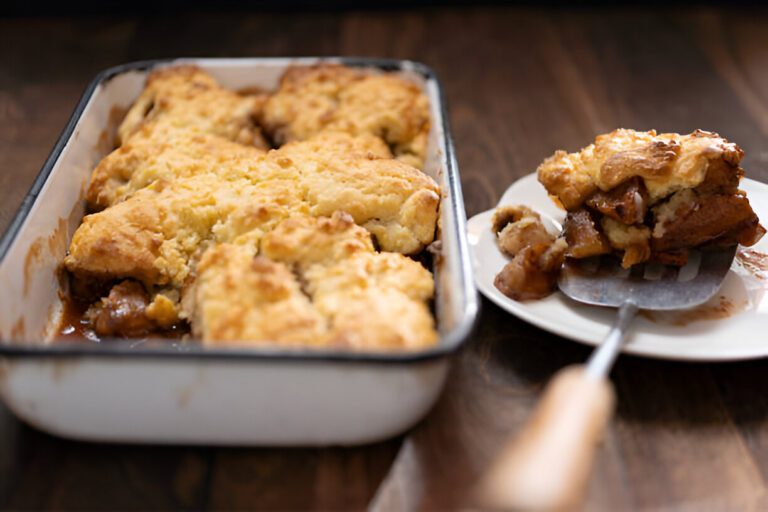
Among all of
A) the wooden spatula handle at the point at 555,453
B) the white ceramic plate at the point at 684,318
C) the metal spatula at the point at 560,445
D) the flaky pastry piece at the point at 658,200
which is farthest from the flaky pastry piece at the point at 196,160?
the wooden spatula handle at the point at 555,453

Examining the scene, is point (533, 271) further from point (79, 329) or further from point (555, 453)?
point (79, 329)

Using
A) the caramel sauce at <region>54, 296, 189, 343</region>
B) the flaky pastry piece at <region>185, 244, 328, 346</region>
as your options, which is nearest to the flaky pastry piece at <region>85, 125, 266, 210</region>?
the caramel sauce at <region>54, 296, 189, 343</region>

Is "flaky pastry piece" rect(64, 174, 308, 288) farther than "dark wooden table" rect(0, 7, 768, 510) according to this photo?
Yes

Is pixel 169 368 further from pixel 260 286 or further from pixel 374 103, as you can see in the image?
pixel 374 103

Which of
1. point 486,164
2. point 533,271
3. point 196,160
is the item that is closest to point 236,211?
point 196,160

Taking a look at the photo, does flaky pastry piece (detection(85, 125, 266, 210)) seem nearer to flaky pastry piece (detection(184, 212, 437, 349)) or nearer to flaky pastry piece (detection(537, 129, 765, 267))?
flaky pastry piece (detection(184, 212, 437, 349))

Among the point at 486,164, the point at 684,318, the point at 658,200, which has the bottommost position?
the point at 486,164

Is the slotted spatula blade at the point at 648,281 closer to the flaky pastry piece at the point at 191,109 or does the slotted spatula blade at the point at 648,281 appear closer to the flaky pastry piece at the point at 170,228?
the flaky pastry piece at the point at 170,228
